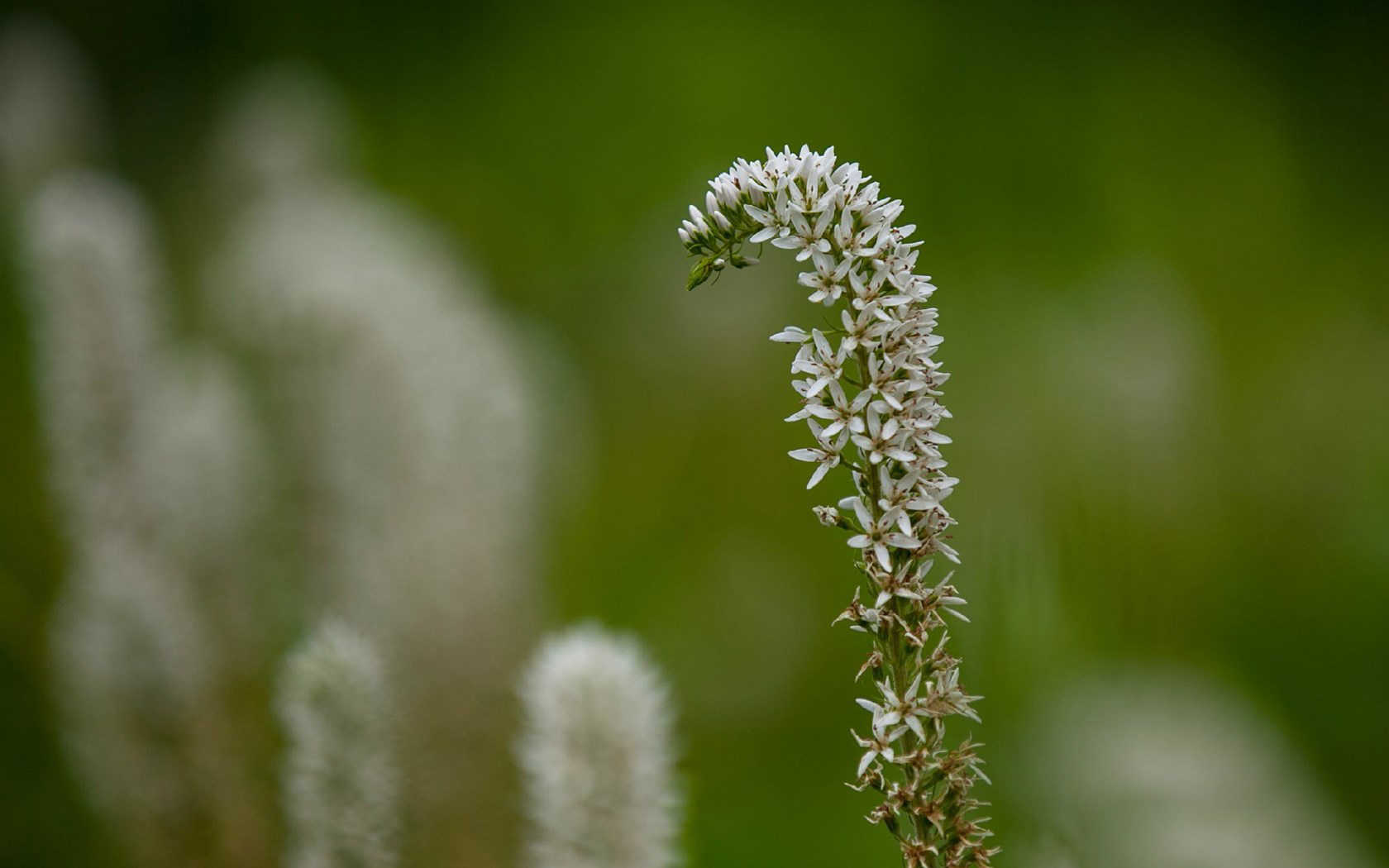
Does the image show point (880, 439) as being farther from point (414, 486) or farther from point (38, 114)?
point (38, 114)

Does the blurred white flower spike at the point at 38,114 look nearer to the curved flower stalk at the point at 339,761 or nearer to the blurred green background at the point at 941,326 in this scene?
the blurred green background at the point at 941,326

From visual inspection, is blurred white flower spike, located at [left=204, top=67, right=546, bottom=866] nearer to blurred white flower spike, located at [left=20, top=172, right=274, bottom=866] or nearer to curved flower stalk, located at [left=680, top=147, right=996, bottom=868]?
blurred white flower spike, located at [left=20, top=172, right=274, bottom=866]

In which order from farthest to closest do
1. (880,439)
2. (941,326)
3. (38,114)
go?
(38,114)
(941,326)
(880,439)

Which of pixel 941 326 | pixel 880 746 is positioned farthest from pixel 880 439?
pixel 941 326

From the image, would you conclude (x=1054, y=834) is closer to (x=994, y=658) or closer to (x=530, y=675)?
(x=994, y=658)

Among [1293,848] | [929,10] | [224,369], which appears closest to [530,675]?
[1293,848]

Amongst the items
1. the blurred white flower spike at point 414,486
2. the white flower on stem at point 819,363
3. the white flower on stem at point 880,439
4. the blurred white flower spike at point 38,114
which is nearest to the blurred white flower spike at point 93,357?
the blurred white flower spike at point 414,486

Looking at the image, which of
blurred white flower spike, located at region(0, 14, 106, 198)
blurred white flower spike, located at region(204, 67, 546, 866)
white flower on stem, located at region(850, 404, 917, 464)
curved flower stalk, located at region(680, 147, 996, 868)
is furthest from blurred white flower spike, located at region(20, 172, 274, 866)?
blurred white flower spike, located at region(0, 14, 106, 198)
